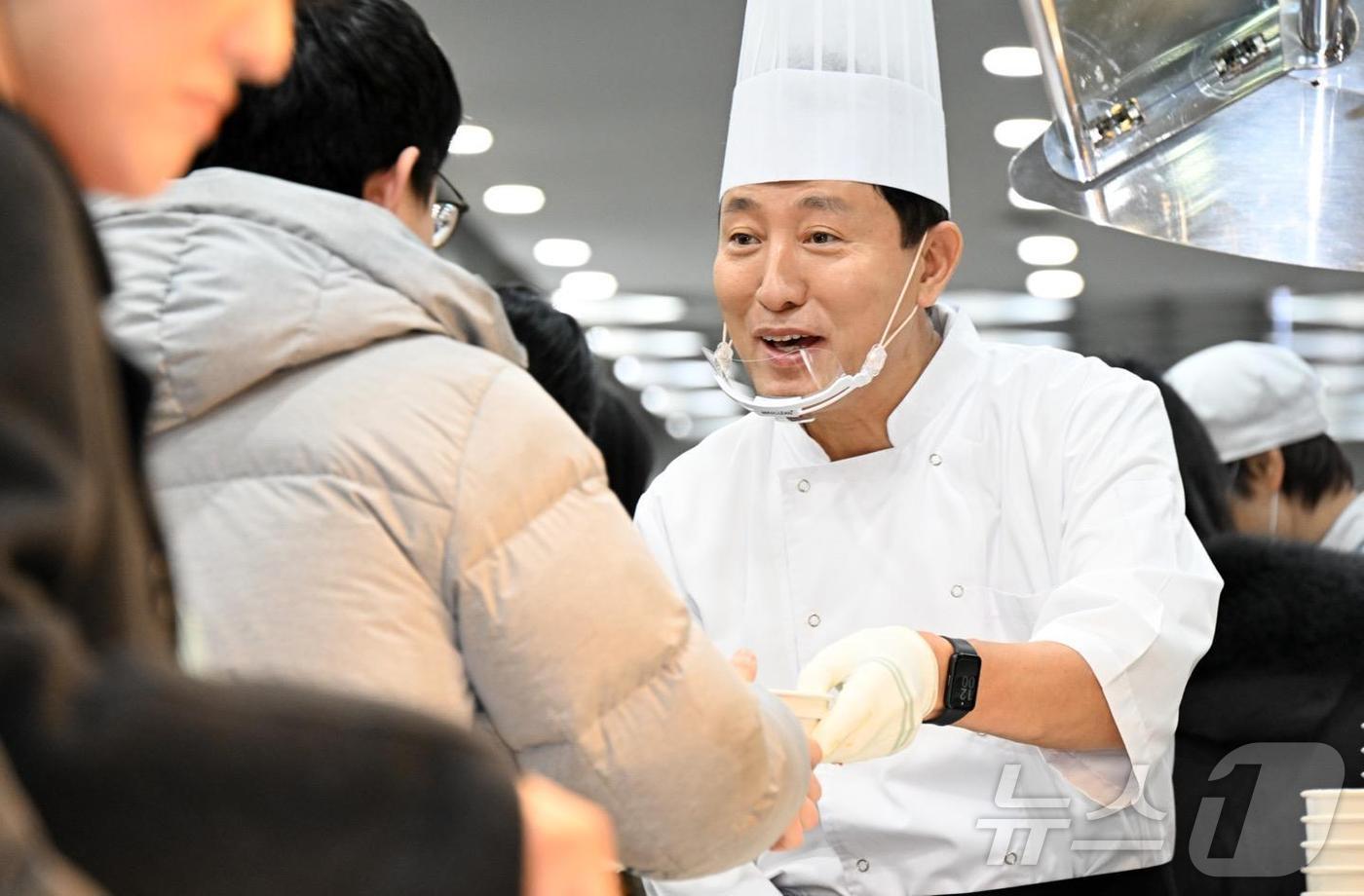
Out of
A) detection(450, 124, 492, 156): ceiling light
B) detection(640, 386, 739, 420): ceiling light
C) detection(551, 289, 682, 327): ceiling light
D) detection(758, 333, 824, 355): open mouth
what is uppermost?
detection(758, 333, 824, 355): open mouth

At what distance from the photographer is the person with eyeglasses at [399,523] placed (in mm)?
930

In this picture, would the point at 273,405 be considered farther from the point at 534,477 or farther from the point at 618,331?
the point at 618,331

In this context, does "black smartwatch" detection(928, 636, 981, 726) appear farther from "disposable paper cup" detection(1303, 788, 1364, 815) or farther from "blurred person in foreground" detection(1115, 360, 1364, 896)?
"blurred person in foreground" detection(1115, 360, 1364, 896)

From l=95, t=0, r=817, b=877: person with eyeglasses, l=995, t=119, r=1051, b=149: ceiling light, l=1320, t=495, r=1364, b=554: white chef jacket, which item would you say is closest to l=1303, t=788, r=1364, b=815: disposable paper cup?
l=95, t=0, r=817, b=877: person with eyeglasses

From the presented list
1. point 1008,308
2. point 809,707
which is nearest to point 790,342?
point 809,707

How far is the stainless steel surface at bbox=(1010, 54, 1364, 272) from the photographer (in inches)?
69.9

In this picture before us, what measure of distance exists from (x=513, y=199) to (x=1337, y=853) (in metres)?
6.14

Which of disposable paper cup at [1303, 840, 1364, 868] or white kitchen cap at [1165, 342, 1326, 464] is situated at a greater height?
disposable paper cup at [1303, 840, 1364, 868]

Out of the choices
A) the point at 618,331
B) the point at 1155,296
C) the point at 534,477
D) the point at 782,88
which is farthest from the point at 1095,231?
the point at 534,477

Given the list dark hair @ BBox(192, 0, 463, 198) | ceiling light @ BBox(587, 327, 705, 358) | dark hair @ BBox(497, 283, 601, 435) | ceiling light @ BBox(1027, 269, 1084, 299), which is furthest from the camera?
ceiling light @ BBox(587, 327, 705, 358)

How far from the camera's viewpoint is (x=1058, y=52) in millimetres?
1736

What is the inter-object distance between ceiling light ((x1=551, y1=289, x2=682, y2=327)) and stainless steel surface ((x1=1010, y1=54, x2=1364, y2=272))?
7148 mm

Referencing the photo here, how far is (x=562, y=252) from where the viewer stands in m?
8.21

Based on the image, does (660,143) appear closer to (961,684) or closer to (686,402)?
(961,684)
